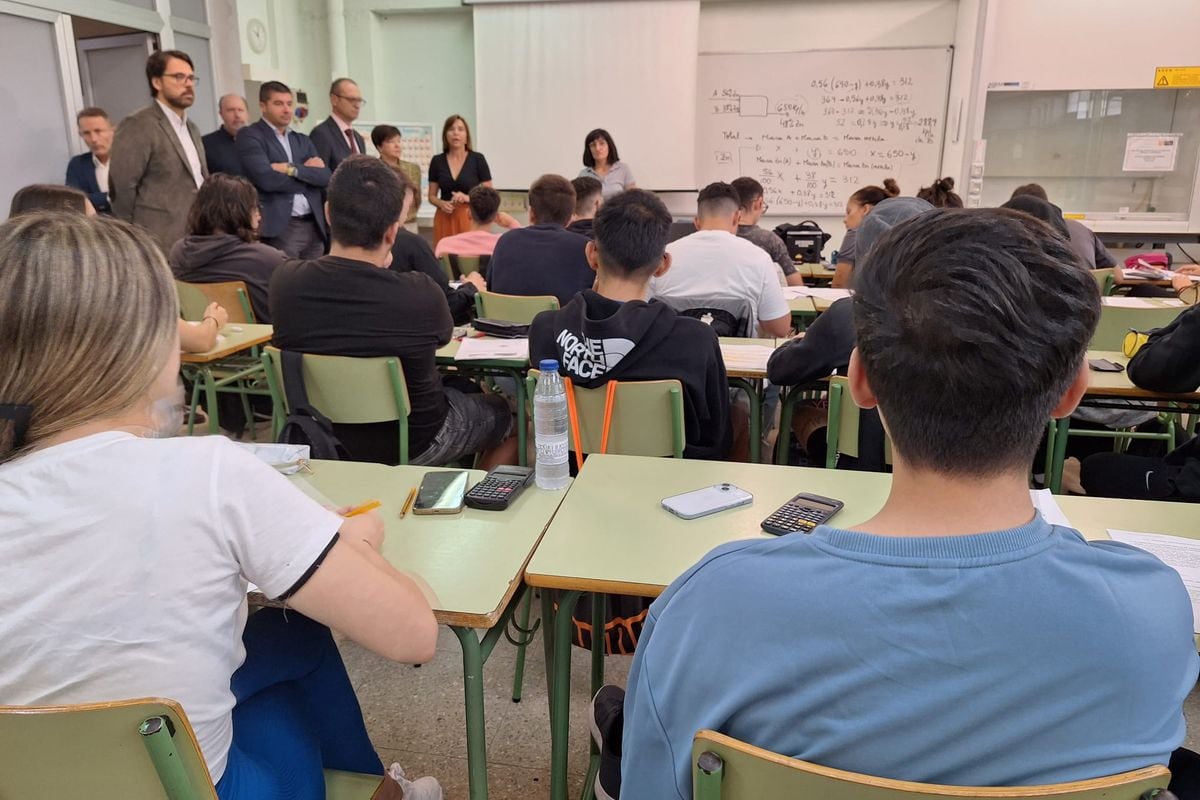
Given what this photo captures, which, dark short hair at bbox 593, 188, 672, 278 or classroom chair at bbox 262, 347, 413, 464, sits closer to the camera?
dark short hair at bbox 593, 188, 672, 278

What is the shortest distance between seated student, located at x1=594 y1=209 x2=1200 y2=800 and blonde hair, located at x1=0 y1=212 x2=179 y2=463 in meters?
0.70

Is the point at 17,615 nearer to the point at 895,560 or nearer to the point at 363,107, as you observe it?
the point at 895,560

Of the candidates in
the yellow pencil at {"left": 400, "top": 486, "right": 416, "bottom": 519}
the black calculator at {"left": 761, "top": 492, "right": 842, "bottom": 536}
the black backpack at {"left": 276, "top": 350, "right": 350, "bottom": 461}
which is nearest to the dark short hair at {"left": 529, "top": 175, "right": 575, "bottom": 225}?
the black backpack at {"left": 276, "top": 350, "right": 350, "bottom": 461}

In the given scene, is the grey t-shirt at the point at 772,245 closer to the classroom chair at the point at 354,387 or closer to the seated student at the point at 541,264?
the seated student at the point at 541,264

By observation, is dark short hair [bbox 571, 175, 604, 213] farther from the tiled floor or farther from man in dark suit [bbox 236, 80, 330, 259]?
the tiled floor

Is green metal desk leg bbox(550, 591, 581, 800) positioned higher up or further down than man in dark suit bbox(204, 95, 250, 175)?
further down

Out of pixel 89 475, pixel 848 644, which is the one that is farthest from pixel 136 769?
pixel 848 644

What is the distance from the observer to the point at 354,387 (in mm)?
2400

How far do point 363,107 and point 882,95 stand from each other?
4.62 m

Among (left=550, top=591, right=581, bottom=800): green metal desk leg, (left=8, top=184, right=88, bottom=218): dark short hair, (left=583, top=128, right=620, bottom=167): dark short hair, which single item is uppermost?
(left=583, top=128, right=620, bottom=167): dark short hair

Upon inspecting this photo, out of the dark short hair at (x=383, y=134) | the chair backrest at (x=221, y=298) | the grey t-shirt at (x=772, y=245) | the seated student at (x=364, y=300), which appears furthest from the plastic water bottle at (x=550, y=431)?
the dark short hair at (x=383, y=134)

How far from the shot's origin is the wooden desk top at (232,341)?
2.89 meters

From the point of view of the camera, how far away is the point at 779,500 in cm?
159

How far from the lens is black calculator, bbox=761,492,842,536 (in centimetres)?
144
